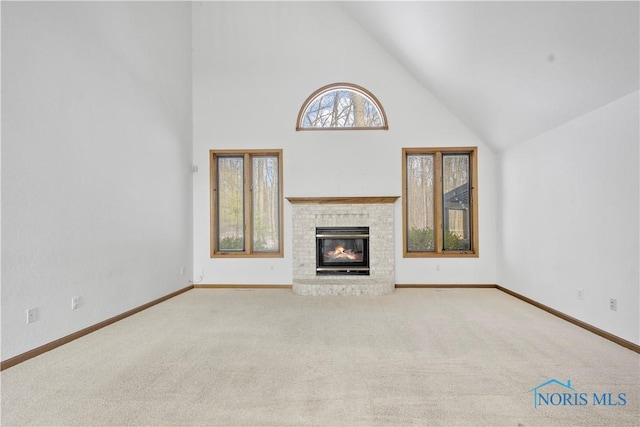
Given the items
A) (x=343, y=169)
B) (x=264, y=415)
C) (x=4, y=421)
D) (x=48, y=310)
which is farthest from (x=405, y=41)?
(x=4, y=421)

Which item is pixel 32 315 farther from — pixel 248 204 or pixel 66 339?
pixel 248 204

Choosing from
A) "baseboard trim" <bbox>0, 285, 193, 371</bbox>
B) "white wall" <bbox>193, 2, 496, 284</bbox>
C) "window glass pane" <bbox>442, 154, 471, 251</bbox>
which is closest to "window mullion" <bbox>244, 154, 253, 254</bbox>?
"white wall" <bbox>193, 2, 496, 284</bbox>

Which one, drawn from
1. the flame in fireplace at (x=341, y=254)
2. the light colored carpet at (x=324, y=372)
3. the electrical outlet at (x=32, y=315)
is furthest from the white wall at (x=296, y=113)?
the electrical outlet at (x=32, y=315)

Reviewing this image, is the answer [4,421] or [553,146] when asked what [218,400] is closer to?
[4,421]

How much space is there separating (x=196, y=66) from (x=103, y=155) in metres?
3.05

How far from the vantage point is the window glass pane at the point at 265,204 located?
597 centimetres

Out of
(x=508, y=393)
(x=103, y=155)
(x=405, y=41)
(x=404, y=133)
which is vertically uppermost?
(x=405, y=41)

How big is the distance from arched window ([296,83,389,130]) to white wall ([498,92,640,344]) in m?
2.34

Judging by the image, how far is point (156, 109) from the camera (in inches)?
188

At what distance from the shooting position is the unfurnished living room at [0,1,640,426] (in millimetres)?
2305

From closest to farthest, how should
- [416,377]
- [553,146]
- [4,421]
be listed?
[4,421]
[416,377]
[553,146]

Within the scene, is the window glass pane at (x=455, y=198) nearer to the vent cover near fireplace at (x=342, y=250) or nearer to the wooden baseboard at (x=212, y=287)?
the wooden baseboard at (x=212, y=287)

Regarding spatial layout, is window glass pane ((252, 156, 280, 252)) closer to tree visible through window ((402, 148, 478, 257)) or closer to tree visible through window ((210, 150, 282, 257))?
tree visible through window ((210, 150, 282, 257))

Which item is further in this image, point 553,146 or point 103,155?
point 553,146
